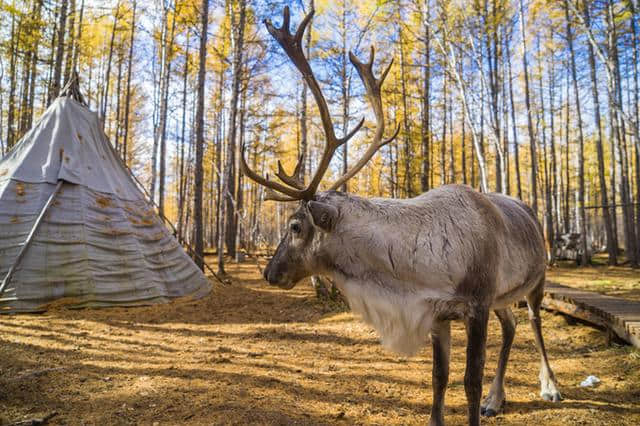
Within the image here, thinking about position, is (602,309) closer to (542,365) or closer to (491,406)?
(542,365)

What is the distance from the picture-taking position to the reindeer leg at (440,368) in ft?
9.12

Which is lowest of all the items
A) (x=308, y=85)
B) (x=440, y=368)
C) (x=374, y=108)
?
(x=440, y=368)

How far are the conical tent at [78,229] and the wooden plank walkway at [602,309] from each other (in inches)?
256

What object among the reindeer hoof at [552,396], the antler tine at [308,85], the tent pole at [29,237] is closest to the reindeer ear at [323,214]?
the antler tine at [308,85]

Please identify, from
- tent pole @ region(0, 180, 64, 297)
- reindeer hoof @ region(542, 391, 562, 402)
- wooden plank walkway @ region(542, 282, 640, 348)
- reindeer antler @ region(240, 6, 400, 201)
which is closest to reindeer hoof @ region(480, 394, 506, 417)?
reindeer hoof @ region(542, 391, 562, 402)

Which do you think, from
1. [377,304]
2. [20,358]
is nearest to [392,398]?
[377,304]

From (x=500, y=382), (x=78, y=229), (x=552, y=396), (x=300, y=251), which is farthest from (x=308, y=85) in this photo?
(x=78, y=229)

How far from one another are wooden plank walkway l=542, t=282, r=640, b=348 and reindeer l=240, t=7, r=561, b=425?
191cm

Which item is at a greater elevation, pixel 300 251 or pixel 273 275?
pixel 300 251

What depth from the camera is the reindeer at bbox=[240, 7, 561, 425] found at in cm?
257

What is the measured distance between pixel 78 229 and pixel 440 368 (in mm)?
6468

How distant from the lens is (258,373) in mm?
3871

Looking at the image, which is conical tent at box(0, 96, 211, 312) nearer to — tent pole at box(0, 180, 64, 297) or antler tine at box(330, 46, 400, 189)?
tent pole at box(0, 180, 64, 297)

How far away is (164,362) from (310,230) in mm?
2498
